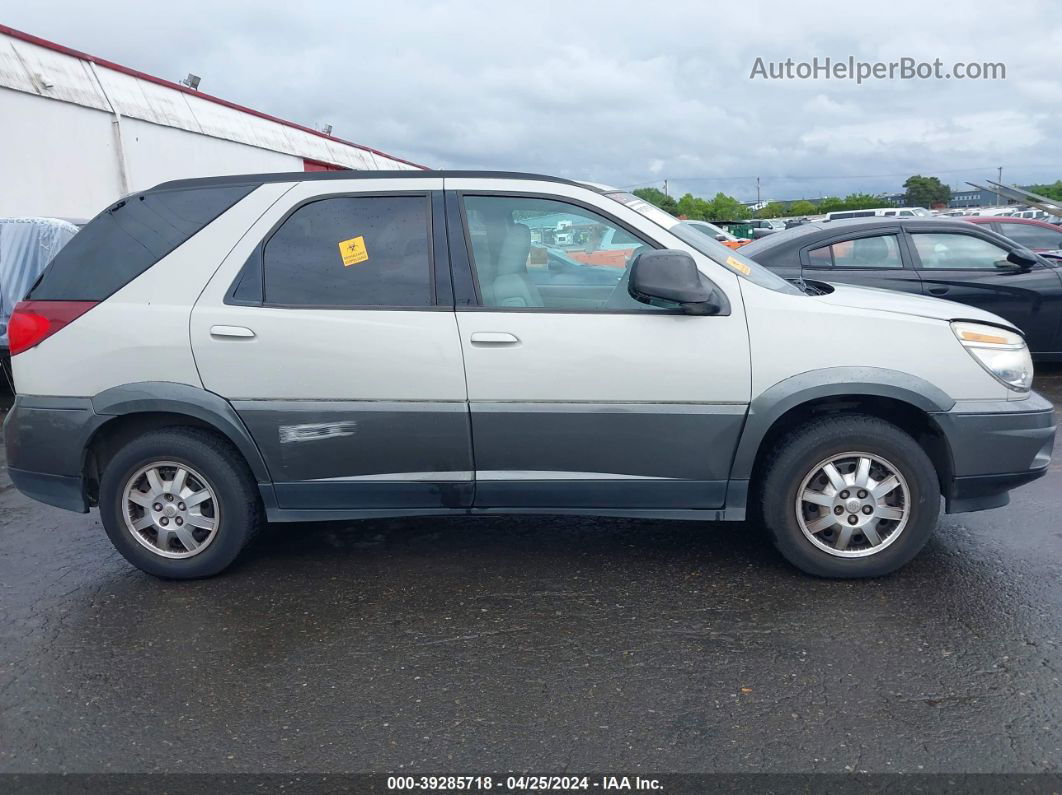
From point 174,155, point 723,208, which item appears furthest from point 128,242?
point 723,208

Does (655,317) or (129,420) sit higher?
(655,317)

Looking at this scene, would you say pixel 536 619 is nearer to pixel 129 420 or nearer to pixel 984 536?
pixel 129 420

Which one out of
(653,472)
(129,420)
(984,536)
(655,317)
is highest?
(655,317)

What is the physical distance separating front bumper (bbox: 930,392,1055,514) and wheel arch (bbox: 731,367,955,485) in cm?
5

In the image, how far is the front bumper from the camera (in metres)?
3.85

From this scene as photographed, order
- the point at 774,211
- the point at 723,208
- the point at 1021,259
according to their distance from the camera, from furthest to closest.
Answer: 1. the point at 774,211
2. the point at 723,208
3. the point at 1021,259

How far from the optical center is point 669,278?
371cm

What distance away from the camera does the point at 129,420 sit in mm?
4141

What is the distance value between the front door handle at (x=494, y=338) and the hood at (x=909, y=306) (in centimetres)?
141

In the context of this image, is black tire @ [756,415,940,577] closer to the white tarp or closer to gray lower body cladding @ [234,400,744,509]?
gray lower body cladding @ [234,400,744,509]

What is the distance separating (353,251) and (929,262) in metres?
5.79

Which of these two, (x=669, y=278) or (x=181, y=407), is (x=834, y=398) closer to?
(x=669, y=278)

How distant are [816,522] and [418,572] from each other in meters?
1.86

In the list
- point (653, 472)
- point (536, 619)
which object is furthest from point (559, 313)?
point (536, 619)
